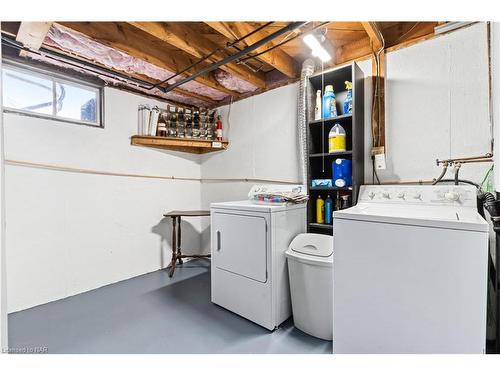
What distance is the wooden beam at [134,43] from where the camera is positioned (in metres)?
1.82

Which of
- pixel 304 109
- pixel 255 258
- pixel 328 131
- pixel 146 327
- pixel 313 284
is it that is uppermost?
pixel 304 109

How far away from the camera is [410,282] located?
3.74ft

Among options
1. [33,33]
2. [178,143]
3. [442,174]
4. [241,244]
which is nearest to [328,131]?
[442,174]

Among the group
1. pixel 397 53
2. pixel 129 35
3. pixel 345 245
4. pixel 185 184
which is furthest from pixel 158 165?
pixel 397 53

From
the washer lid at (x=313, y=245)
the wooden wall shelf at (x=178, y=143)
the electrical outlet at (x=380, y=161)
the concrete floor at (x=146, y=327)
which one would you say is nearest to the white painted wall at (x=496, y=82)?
the electrical outlet at (x=380, y=161)

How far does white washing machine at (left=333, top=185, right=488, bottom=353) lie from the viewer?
40.6 inches

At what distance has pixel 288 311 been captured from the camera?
1.95 m

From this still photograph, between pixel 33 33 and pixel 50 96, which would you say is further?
pixel 50 96

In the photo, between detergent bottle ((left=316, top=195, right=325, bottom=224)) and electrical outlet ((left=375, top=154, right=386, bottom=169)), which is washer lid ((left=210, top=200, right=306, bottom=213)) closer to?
detergent bottle ((left=316, top=195, right=325, bottom=224))

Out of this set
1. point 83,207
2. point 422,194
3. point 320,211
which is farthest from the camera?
point 83,207

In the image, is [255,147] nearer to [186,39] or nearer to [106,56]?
[186,39]

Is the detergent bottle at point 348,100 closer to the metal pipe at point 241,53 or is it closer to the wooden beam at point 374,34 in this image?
the wooden beam at point 374,34

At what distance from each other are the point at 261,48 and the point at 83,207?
2415 mm
